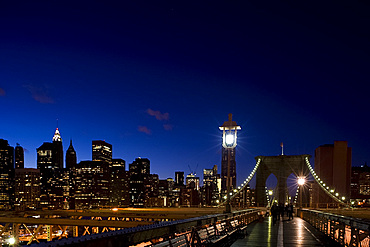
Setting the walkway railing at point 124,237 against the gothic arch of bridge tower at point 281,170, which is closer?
the walkway railing at point 124,237

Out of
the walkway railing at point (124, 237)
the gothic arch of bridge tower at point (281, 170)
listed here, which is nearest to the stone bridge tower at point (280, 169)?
the gothic arch of bridge tower at point (281, 170)

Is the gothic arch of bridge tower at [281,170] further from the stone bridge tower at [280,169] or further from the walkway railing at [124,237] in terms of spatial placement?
the walkway railing at [124,237]

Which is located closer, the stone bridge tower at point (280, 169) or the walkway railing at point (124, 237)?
the walkway railing at point (124, 237)

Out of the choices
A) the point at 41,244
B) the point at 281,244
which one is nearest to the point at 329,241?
the point at 281,244

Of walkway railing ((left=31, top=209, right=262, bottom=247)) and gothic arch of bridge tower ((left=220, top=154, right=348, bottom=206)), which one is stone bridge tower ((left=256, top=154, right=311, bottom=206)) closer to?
gothic arch of bridge tower ((left=220, top=154, right=348, bottom=206))

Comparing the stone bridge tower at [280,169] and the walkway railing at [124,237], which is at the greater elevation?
the walkway railing at [124,237]

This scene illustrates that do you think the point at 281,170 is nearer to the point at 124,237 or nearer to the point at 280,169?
the point at 280,169

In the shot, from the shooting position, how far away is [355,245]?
11.0 metres

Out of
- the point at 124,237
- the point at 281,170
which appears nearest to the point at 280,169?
the point at 281,170

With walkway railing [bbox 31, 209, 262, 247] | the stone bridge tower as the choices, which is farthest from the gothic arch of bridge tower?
walkway railing [bbox 31, 209, 262, 247]

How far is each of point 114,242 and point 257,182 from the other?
283 ft

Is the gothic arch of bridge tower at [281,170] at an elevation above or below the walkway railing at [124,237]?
below

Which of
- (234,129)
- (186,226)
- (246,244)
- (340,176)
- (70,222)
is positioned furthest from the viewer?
(340,176)

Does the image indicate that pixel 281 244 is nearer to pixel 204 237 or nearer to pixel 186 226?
pixel 204 237
